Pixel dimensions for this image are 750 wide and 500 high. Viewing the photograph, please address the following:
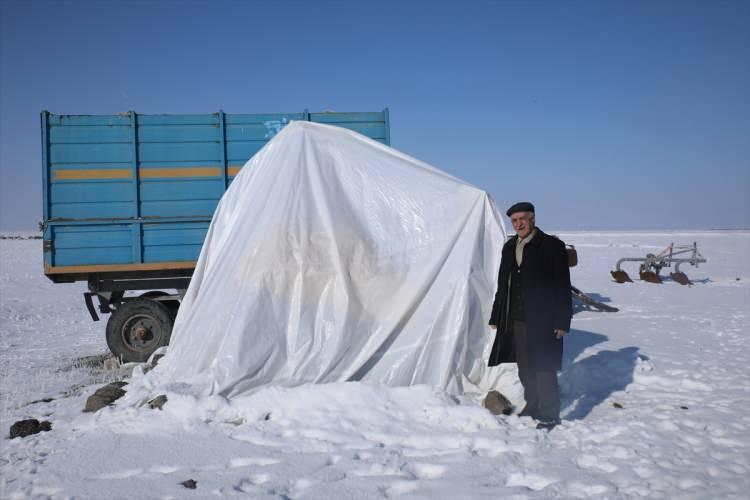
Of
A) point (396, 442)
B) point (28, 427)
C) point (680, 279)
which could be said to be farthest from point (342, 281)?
point (680, 279)

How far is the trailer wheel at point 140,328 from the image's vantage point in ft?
21.1

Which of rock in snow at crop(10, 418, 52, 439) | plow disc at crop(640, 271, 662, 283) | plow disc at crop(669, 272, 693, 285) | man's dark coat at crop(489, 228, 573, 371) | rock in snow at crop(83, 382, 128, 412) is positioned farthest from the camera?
plow disc at crop(640, 271, 662, 283)

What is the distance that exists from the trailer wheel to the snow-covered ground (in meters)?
0.52

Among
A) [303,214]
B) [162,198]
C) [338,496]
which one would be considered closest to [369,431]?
[338,496]

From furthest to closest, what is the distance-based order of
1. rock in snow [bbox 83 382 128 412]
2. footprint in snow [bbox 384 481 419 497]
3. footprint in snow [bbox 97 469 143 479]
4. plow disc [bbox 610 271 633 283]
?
plow disc [bbox 610 271 633 283]
rock in snow [bbox 83 382 128 412]
footprint in snow [bbox 97 469 143 479]
footprint in snow [bbox 384 481 419 497]

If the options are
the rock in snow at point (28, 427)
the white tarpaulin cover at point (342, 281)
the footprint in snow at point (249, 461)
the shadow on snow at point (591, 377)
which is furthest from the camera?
the shadow on snow at point (591, 377)

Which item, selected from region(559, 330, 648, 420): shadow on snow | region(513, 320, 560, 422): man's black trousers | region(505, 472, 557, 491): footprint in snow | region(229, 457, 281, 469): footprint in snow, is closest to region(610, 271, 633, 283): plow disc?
region(559, 330, 648, 420): shadow on snow

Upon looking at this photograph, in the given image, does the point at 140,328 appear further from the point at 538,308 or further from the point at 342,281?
the point at 538,308

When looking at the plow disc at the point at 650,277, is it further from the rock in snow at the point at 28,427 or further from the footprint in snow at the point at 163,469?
the rock in snow at the point at 28,427

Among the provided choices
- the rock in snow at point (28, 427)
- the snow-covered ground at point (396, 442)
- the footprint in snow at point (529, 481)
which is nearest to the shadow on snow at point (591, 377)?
the snow-covered ground at point (396, 442)

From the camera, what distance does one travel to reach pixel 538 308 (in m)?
3.99

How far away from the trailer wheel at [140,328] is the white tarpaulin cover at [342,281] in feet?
5.31

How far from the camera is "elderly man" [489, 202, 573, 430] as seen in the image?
3.97 m

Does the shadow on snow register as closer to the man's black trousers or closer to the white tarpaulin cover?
the man's black trousers
